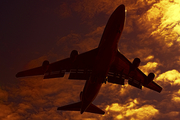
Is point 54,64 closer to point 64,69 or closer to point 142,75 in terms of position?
point 64,69

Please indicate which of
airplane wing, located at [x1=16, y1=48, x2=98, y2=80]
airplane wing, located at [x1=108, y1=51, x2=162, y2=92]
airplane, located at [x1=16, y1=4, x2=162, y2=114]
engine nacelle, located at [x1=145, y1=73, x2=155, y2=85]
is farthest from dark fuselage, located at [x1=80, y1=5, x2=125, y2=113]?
engine nacelle, located at [x1=145, y1=73, x2=155, y2=85]

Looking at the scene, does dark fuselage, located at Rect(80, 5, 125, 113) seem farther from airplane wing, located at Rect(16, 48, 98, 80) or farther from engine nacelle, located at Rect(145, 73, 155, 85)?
engine nacelle, located at Rect(145, 73, 155, 85)

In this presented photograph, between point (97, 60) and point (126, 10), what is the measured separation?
10.0 metres

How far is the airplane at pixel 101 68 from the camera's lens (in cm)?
2908

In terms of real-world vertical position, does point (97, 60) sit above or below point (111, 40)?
below

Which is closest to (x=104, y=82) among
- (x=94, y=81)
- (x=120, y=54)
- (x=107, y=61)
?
(x=94, y=81)

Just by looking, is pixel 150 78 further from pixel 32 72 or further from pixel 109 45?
pixel 32 72

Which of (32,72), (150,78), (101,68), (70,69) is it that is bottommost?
(101,68)

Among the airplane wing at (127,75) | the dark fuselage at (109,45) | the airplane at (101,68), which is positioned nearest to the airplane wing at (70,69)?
the airplane at (101,68)

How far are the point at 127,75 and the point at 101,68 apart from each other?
10.6 metres

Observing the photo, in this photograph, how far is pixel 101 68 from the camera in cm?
3042

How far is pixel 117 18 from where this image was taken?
2884 centimetres

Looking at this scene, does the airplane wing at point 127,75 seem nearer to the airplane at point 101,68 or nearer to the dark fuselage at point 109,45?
the airplane at point 101,68

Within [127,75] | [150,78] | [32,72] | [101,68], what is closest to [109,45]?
[101,68]
